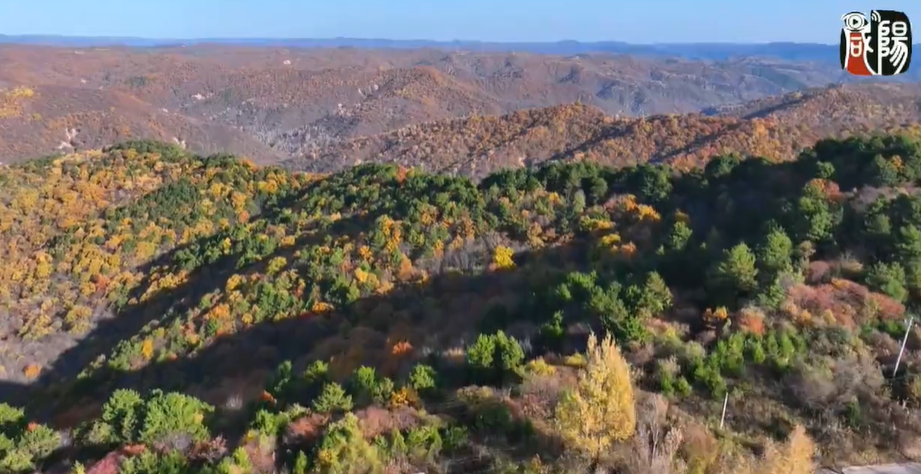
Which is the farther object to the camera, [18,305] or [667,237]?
[18,305]

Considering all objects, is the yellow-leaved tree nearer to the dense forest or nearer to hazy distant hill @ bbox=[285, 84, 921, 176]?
the dense forest

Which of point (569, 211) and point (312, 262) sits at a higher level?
point (569, 211)

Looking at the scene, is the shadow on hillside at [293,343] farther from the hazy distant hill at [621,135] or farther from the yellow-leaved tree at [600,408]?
the hazy distant hill at [621,135]

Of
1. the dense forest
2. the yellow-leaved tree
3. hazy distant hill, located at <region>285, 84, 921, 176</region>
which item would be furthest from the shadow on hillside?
hazy distant hill, located at <region>285, 84, 921, 176</region>

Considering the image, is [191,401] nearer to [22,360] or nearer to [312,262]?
[312,262]

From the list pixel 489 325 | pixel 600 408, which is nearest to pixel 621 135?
pixel 489 325

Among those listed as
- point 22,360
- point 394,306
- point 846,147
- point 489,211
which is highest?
point 846,147

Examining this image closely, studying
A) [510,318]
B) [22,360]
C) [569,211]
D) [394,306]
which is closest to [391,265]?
[394,306]

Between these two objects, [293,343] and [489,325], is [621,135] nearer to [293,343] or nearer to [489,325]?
[293,343]
